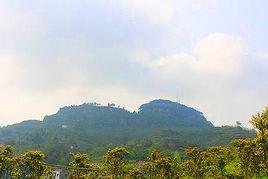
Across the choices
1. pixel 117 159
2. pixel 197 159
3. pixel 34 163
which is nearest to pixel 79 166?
Result: pixel 117 159

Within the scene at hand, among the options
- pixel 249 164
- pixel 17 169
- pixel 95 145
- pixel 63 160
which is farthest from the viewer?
pixel 95 145

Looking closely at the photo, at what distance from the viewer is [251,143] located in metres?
42.9

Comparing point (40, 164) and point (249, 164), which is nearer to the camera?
point (40, 164)

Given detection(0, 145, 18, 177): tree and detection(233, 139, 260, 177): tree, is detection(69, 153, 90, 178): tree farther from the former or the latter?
detection(233, 139, 260, 177): tree

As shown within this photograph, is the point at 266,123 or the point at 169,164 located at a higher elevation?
the point at 266,123

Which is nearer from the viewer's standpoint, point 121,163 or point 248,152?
point 248,152

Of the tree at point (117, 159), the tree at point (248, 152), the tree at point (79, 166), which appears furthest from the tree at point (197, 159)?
the tree at point (79, 166)

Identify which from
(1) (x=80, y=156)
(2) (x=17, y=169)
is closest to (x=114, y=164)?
(1) (x=80, y=156)

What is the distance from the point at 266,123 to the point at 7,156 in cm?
2506

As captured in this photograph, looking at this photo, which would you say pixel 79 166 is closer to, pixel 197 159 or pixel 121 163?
pixel 121 163

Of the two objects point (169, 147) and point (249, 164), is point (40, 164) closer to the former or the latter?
point (249, 164)

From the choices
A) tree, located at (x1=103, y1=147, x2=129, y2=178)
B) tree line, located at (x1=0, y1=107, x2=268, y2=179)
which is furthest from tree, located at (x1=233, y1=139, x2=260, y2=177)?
tree, located at (x1=103, y1=147, x2=129, y2=178)

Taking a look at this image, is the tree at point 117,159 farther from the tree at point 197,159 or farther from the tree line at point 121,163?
the tree at point 197,159

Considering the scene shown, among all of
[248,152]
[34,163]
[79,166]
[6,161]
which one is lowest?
[79,166]
